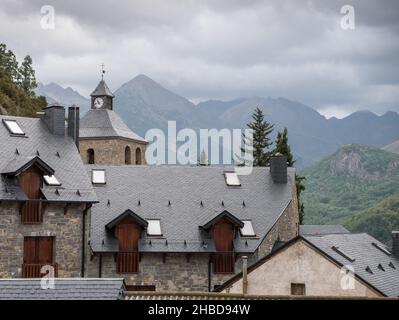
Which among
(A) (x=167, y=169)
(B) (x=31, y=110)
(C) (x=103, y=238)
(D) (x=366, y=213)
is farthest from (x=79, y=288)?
(D) (x=366, y=213)

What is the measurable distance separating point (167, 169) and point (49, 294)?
62.1 feet

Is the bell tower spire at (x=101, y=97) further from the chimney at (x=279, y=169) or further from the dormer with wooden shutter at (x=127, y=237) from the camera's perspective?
the dormer with wooden shutter at (x=127, y=237)

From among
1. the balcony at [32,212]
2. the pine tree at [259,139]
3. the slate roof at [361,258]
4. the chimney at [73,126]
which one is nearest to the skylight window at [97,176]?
the chimney at [73,126]

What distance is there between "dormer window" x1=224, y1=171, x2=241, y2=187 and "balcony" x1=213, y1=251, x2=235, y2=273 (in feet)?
15.7

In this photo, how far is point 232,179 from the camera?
34.4m

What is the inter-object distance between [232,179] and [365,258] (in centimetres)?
853

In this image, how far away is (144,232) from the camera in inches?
1209

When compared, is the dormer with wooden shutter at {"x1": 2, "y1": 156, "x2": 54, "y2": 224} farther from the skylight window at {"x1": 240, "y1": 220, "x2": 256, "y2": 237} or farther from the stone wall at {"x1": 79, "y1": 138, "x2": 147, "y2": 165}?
the stone wall at {"x1": 79, "y1": 138, "x2": 147, "y2": 165}

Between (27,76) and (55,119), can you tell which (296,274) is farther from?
(27,76)

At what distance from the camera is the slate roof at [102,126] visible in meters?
53.4

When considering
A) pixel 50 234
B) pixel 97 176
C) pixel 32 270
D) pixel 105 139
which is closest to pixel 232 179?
pixel 97 176

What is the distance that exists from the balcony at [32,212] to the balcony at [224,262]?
325 inches

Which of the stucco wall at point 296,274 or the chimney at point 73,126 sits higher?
the chimney at point 73,126

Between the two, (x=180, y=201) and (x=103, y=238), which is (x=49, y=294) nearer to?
(x=103, y=238)
